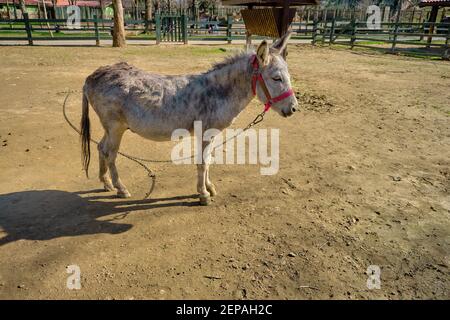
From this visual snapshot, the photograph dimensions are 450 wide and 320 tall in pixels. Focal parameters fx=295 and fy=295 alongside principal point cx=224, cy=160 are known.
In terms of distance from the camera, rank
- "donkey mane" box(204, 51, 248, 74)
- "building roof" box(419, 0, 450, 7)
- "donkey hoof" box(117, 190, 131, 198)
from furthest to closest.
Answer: "building roof" box(419, 0, 450, 7)
"donkey hoof" box(117, 190, 131, 198)
"donkey mane" box(204, 51, 248, 74)

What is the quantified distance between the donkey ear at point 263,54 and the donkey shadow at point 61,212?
2357mm

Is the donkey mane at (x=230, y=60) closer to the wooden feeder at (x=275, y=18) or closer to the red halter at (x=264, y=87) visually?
the red halter at (x=264, y=87)

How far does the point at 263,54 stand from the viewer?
12.6 feet

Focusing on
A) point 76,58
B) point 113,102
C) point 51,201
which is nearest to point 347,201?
point 113,102

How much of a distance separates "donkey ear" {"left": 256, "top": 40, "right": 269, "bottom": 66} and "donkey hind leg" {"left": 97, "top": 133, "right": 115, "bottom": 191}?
2.68m

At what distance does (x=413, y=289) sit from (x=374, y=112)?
682 centimetres

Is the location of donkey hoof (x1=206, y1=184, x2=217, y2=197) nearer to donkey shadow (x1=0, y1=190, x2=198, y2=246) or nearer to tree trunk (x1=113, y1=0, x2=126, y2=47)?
donkey shadow (x1=0, y1=190, x2=198, y2=246)

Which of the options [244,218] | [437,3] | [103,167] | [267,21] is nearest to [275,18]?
[267,21]

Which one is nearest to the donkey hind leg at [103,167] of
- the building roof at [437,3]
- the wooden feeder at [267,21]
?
the wooden feeder at [267,21]

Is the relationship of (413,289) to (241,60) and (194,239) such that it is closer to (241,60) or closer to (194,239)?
(194,239)

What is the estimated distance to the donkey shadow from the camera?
3.95 metres

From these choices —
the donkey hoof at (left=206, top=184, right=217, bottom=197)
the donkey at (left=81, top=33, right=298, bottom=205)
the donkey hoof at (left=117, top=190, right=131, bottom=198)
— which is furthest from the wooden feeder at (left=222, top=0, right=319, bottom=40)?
the donkey hoof at (left=117, top=190, right=131, bottom=198)

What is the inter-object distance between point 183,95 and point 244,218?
201 cm

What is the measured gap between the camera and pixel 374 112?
889cm
